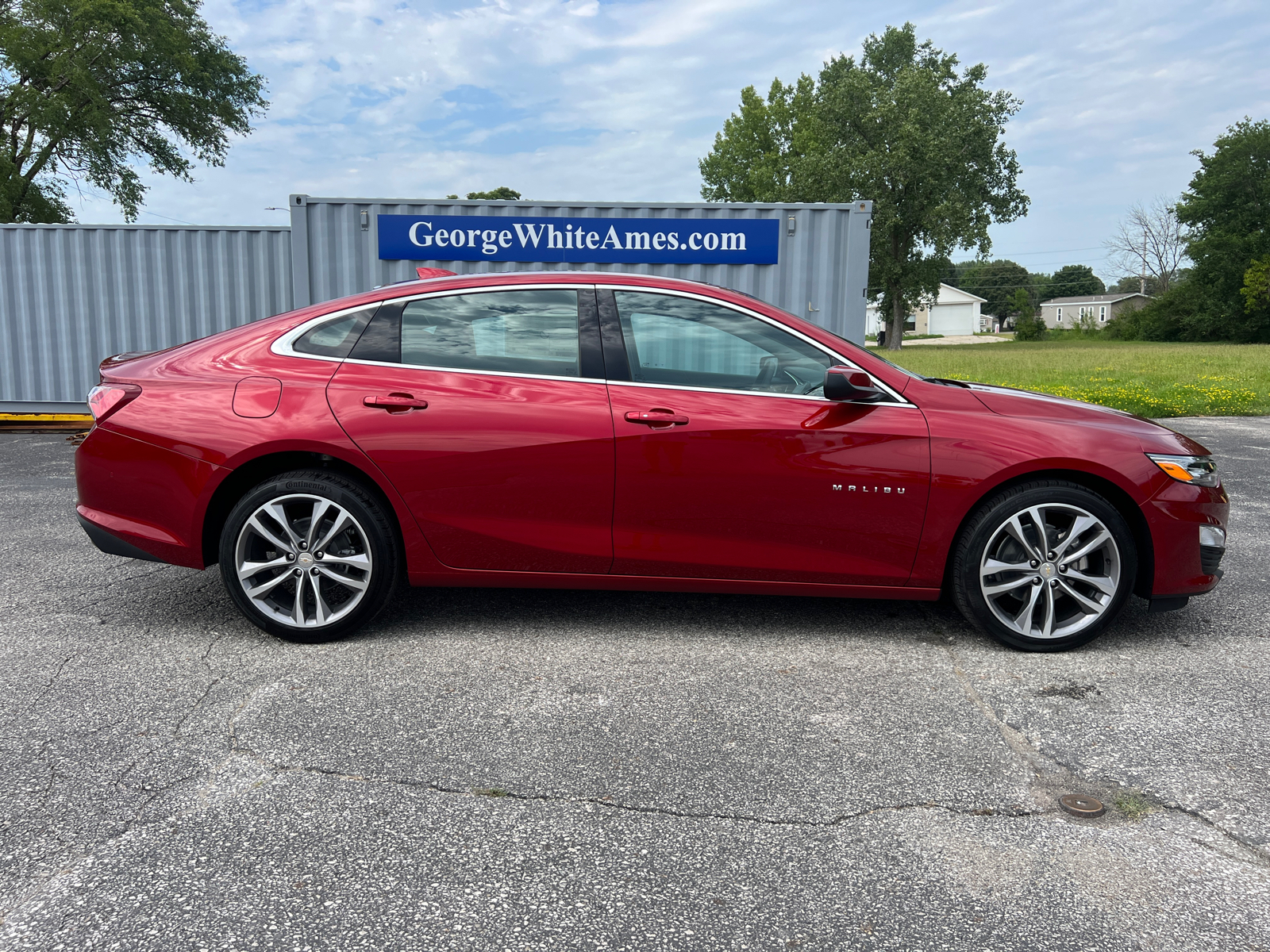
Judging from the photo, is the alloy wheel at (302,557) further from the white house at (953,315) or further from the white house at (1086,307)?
the white house at (1086,307)

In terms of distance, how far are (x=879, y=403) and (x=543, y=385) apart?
4.56 feet

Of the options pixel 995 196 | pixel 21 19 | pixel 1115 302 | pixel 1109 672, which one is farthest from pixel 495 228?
pixel 1115 302

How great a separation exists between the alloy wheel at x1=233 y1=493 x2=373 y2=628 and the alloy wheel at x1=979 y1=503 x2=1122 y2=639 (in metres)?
2.61

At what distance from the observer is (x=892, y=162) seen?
45812 mm

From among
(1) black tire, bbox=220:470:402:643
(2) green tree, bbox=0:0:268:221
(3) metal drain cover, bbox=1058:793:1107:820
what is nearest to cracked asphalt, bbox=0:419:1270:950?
(3) metal drain cover, bbox=1058:793:1107:820

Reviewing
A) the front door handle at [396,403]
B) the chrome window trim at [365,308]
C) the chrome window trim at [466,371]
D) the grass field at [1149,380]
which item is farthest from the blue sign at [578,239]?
the front door handle at [396,403]

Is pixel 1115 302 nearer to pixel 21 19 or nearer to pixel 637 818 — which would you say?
pixel 21 19

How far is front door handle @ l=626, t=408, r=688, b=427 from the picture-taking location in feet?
12.2

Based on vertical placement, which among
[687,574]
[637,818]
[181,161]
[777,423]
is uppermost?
[181,161]

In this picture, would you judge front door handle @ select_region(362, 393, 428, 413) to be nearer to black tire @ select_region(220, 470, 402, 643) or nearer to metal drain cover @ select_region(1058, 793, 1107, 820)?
black tire @ select_region(220, 470, 402, 643)

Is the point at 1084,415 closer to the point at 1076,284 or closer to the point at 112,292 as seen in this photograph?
the point at 112,292

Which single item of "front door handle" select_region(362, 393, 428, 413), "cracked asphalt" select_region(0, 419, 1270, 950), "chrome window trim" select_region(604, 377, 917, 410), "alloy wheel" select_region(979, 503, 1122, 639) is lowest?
"cracked asphalt" select_region(0, 419, 1270, 950)

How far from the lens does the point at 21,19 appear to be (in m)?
28.9

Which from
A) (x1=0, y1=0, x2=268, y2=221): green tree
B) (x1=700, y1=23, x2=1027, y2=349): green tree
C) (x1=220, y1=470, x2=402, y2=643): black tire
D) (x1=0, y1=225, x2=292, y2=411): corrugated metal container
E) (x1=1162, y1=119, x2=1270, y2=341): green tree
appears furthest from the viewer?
(x1=1162, y1=119, x2=1270, y2=341): green tree
